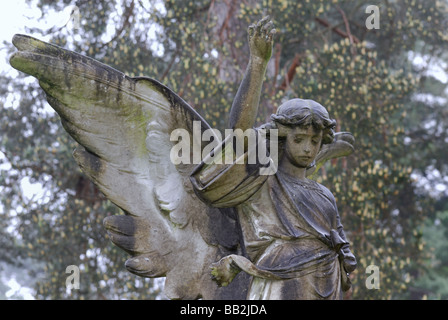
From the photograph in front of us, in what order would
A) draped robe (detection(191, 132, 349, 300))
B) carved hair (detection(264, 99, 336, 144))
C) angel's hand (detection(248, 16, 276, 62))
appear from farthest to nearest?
carved hair (detection(264, 99, 336, 144)) → draped robe (detection(191, 132, 349, 300)) → angel's hand (detection(248, 16, 276, 62))

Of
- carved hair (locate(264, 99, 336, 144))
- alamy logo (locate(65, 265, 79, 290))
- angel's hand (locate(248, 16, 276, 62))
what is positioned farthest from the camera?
alamy logo (locate(65, 265, 79, 290))

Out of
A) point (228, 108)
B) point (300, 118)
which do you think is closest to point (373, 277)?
point (228, 108)

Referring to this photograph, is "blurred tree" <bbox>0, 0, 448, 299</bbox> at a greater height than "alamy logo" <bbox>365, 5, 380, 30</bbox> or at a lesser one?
lesser

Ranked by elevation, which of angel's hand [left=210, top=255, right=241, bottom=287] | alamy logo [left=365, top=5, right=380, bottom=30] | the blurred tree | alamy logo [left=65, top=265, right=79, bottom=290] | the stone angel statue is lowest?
angel's hand [left=210, top=255, right=241, bottom=287]

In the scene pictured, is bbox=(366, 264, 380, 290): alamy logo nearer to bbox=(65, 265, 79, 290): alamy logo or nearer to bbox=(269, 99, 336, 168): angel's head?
bbox=(65, 265, 79, 290): alamy logo

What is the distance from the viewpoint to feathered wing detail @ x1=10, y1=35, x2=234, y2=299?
16.3 ft

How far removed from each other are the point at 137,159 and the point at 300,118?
3.52 ft

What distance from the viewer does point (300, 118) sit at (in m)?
4.78

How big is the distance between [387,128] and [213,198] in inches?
311

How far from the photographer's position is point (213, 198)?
474 centimetres

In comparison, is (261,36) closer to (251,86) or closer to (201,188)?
(251,86)

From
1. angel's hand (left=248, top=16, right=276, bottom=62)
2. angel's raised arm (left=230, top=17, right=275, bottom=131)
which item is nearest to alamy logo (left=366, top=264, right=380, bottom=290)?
angel's raised arm (left=230, top=17, right=275, bottom=131)

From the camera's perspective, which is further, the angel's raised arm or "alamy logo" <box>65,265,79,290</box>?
"alamy logo" <box>65,265,79,290</box>

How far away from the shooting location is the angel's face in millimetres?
4805
